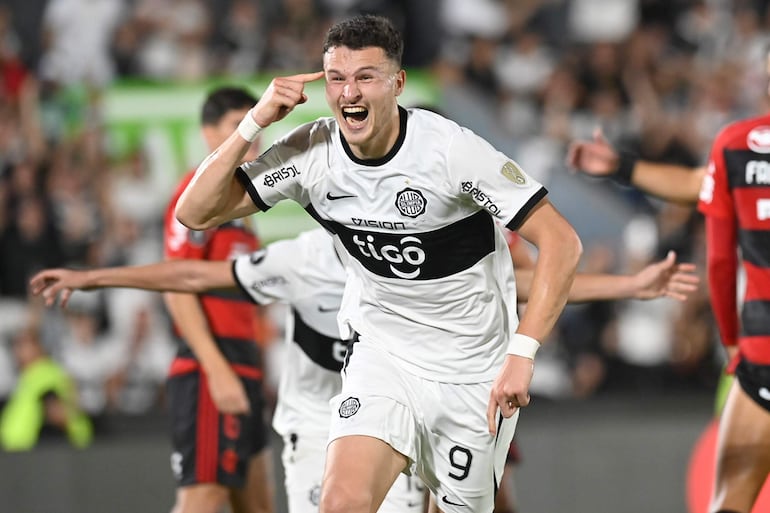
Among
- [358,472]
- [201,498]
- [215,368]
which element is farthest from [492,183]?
[201,498]

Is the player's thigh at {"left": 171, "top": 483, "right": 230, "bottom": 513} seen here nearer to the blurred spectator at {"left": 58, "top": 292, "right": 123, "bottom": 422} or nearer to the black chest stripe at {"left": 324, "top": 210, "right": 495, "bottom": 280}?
the black chest stripe at {"left": 324, "top": 210, "right": 495, "bottom": 280}

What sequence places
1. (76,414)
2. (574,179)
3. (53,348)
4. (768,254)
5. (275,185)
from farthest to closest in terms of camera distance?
1. (574,179)
2. (53,348)
3. (76,414)
4. (768,254)
5. (275,185)

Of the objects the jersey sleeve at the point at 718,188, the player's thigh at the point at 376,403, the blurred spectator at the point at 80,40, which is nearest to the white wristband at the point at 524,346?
the player's thigh at the point at 376,403

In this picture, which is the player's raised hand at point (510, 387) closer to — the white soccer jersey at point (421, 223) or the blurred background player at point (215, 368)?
the white soccer jersey at point (421, 223)

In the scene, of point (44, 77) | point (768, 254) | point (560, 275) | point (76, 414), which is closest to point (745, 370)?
point (768, 254)

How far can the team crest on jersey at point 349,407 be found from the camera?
4406mm

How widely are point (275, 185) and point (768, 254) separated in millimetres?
1978

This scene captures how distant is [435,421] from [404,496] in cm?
70

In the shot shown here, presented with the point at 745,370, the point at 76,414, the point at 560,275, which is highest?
the point at 560,275

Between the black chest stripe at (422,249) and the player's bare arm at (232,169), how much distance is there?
379 mm

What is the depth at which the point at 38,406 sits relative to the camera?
28.8ft

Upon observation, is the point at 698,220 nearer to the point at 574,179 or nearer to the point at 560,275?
the point at 574,179

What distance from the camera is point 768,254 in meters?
5.02

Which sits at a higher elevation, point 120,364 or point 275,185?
point 275,185
